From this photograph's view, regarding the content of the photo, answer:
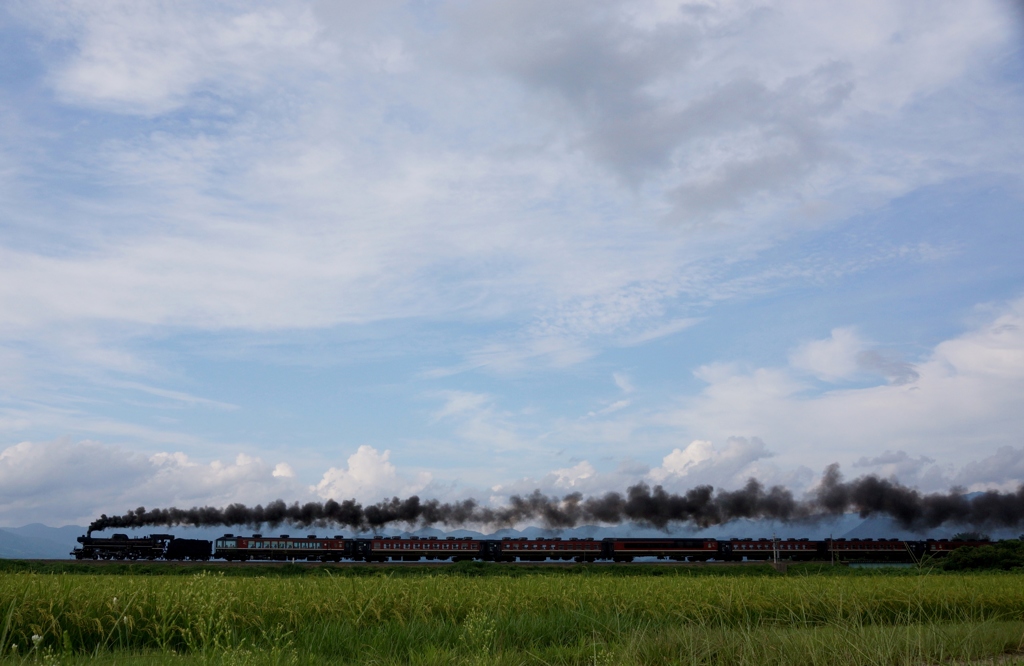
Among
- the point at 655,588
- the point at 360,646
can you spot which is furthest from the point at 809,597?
the point at 360,646

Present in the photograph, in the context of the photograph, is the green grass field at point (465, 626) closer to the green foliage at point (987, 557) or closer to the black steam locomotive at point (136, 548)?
the green foliage at point (987, 557)

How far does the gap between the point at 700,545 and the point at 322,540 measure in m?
27.7

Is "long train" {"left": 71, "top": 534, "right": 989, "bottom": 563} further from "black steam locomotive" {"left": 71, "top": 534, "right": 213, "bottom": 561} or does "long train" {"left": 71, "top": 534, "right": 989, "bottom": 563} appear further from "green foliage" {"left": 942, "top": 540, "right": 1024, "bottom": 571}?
"green foliage" {"left": 942, "top": 540, "right": 1024, "bottom": 571}

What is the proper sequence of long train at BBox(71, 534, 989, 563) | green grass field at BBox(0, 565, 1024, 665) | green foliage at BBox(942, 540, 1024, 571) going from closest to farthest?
green grass field at BBox(0, 565, 1024, 665) → green foliage at BBox(942, 540, 1024, 571) → long train at BBox(71, 534, 989, 563)

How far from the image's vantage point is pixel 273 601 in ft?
36.8

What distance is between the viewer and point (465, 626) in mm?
9359

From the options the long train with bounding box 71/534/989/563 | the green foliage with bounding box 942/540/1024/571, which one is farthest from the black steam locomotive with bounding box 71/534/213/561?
the green foliage with bounding box 942/540/1024/571

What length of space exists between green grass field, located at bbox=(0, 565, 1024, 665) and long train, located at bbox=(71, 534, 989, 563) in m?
36.8

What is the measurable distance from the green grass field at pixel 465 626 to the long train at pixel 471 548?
1447 inches

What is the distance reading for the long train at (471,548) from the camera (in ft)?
164

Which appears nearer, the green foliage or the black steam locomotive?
the green foliage

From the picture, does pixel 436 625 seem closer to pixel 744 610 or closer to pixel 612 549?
pixel 744 610

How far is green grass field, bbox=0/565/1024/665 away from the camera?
854 centimetres

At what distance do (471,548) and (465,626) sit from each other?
41.9m
